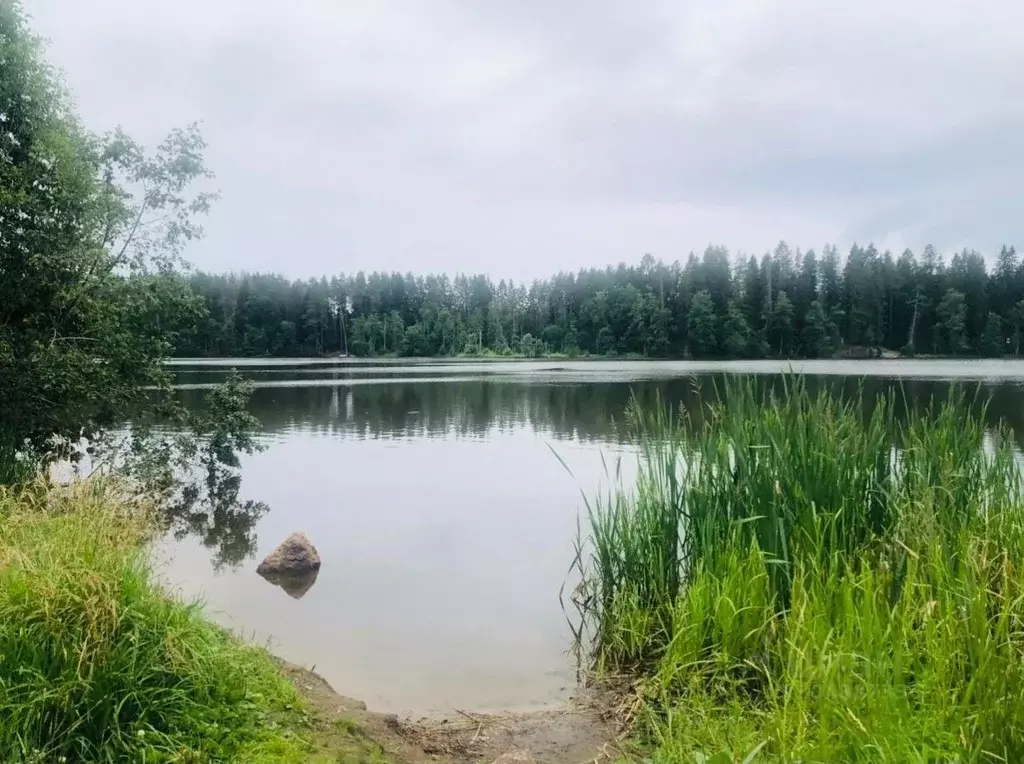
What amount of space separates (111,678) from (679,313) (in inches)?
4218

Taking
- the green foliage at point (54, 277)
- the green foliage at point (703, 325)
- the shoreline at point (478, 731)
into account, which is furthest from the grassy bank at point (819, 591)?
the green foliage at point (703, 325)

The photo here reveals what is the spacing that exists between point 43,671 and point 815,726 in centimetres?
414

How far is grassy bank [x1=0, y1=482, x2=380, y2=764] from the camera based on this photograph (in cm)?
393

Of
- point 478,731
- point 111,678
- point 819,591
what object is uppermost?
point 819,591

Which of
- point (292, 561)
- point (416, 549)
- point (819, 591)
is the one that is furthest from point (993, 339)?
point (819, 591)

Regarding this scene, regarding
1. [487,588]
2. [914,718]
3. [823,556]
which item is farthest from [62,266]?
[914,718]

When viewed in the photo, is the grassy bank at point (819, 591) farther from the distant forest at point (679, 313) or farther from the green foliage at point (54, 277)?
the distant forest at point (679, 313)

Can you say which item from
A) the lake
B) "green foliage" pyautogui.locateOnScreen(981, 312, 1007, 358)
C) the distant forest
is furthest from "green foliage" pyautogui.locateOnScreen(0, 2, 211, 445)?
"green foliage" pyautogui.locateOnScreen(981, 312, 1007, 358)

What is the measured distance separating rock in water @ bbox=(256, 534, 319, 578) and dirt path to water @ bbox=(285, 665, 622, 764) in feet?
15.8

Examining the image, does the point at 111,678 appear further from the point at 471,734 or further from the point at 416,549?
the point at 416,549

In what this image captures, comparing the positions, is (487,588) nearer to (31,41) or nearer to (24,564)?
(24,564)

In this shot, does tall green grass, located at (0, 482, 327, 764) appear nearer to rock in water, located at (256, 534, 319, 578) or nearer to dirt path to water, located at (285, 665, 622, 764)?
dirt path to water, located at (285, 665, 622, 764)

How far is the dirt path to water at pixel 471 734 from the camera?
16.2 feet

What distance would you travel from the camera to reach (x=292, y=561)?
1109 centimetres
